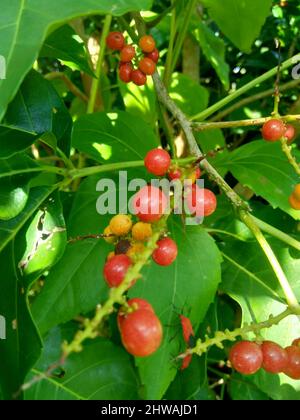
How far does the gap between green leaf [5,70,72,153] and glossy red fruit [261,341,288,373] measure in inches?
23.1

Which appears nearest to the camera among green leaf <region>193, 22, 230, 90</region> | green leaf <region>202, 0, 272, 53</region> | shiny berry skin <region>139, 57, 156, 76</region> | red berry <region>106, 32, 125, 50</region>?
shiny berry skin <region>139, 57, 156, 76</region>

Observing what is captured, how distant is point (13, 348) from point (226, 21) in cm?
117

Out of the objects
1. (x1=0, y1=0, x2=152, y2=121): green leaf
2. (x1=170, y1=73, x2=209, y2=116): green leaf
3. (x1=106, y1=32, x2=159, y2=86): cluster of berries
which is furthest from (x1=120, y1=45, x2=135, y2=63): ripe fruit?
(x1=0, y1=0, x2=152, y2=121): green leaf

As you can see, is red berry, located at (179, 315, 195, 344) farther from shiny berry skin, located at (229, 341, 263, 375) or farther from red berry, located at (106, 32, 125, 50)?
red berry, located at (106, 32, 125, 50)

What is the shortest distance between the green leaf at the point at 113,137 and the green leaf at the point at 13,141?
1.04 feet

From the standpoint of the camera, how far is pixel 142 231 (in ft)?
2.54

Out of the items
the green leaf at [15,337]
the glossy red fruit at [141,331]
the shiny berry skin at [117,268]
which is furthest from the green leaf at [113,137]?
the glossy red fruit at [141,331]

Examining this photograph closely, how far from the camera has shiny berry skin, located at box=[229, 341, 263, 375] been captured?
81 cm

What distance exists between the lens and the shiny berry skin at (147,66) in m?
1.22

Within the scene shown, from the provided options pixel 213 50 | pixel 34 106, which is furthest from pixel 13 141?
pixel 213 50

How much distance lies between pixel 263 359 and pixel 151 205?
326mm

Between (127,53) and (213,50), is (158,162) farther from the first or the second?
(213,50)

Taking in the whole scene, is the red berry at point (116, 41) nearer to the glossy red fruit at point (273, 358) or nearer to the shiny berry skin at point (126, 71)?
the shiny berry skin at point (126, 71)

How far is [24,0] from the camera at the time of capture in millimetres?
668
